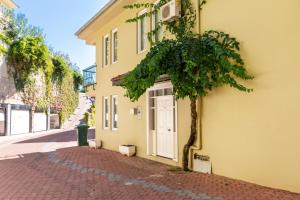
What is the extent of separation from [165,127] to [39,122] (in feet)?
71.1

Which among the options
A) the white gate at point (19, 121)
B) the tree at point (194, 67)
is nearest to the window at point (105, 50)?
the tree at point (194, 67)

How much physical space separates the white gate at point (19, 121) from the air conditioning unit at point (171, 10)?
19438 mm

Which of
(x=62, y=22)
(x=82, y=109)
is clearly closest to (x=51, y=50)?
(x=62, y=22)

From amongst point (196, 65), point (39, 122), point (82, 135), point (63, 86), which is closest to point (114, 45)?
point (82, 135)

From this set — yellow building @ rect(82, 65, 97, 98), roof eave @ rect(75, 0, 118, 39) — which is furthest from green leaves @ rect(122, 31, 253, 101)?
yellow building @ rect(82, 65, 97, 98)

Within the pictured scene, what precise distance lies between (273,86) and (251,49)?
114cm

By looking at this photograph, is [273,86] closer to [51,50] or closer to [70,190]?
[70,190]

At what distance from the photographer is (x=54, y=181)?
8180mm

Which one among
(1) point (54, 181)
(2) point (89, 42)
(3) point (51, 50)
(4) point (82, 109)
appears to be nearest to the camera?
(1) point (54, 181)

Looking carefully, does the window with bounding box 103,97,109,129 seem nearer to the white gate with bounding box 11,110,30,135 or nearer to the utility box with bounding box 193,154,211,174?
the utility box with bounding box 193,154,211,174

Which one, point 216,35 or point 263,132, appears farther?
point 216,35

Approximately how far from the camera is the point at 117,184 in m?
7.70

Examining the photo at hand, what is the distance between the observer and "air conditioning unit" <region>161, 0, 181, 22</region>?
31.3ft

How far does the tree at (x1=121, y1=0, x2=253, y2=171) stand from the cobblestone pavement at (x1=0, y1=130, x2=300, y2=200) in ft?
4.80
